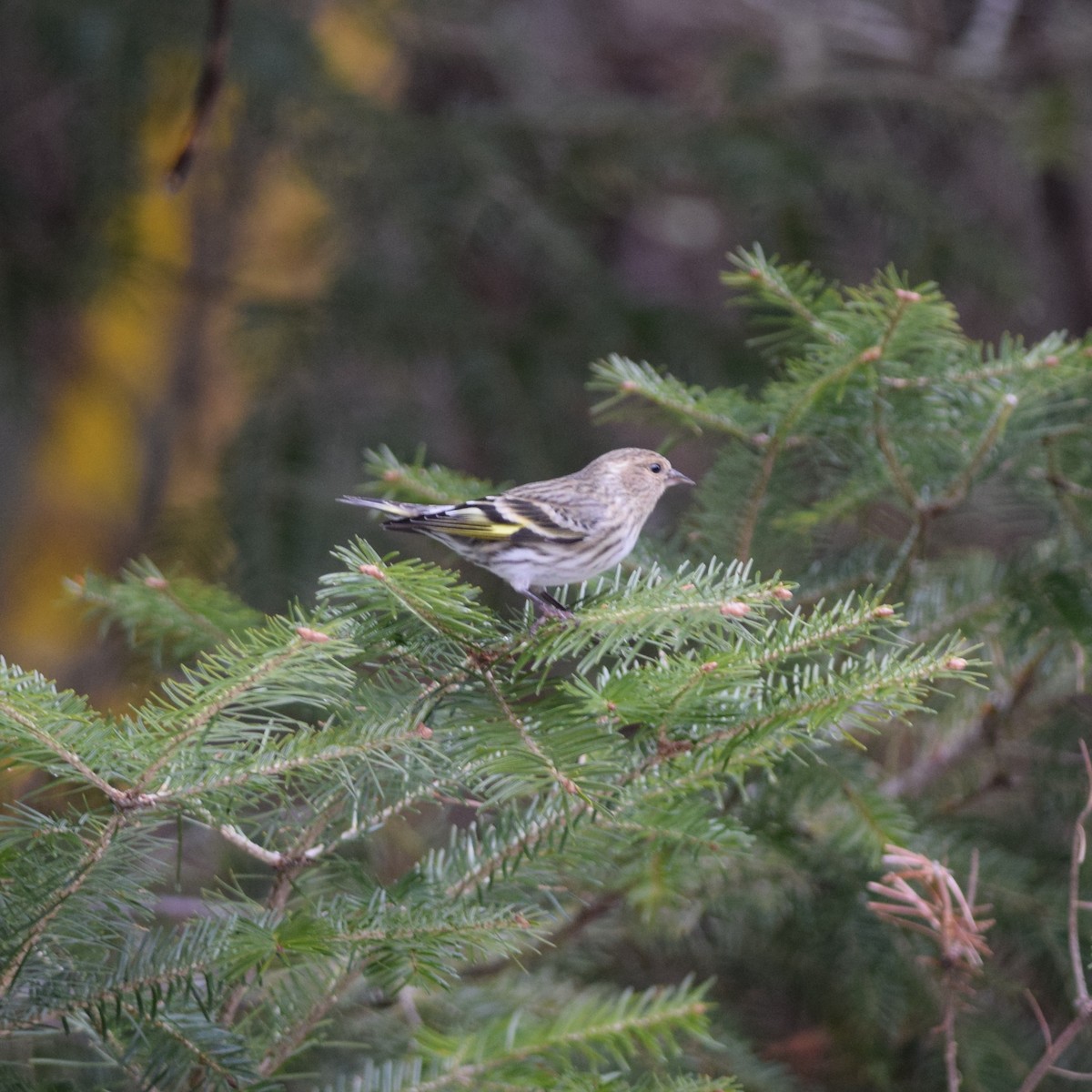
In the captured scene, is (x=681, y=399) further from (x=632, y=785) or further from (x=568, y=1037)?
(x=568, y=1037)

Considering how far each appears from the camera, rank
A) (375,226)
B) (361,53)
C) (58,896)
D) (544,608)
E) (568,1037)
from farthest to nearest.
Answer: (361,53)
(375,226)
(544,608)
(58,896)
(568,1037)

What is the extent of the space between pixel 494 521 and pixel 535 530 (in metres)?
0.08

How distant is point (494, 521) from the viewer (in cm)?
180

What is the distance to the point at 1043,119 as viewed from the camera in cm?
291

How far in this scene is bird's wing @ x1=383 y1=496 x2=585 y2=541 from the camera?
5.64ft

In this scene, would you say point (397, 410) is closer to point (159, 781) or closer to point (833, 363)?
point (833, 363)

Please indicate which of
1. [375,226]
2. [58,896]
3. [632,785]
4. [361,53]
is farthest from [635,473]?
[361,53]

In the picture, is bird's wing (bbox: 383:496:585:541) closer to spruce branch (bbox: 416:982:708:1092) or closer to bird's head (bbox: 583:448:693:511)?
bird's head (bbox: 583:448:693:511)

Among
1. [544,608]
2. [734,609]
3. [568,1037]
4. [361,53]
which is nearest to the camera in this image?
[568,1037]

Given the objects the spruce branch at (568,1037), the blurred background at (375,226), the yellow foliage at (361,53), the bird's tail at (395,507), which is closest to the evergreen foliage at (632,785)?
the spruce branch at (568,1037)

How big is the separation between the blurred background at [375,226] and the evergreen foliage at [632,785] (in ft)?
3.23

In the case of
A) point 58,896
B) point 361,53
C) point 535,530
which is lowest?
point 58,896

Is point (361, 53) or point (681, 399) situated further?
point (361, 53)

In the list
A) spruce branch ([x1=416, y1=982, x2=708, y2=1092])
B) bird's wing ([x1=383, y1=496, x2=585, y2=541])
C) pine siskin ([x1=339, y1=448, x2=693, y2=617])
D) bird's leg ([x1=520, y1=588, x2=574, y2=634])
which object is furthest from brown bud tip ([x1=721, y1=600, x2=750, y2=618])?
bird's wing ([x1=383, y1=496, x2=585, y2=541])
